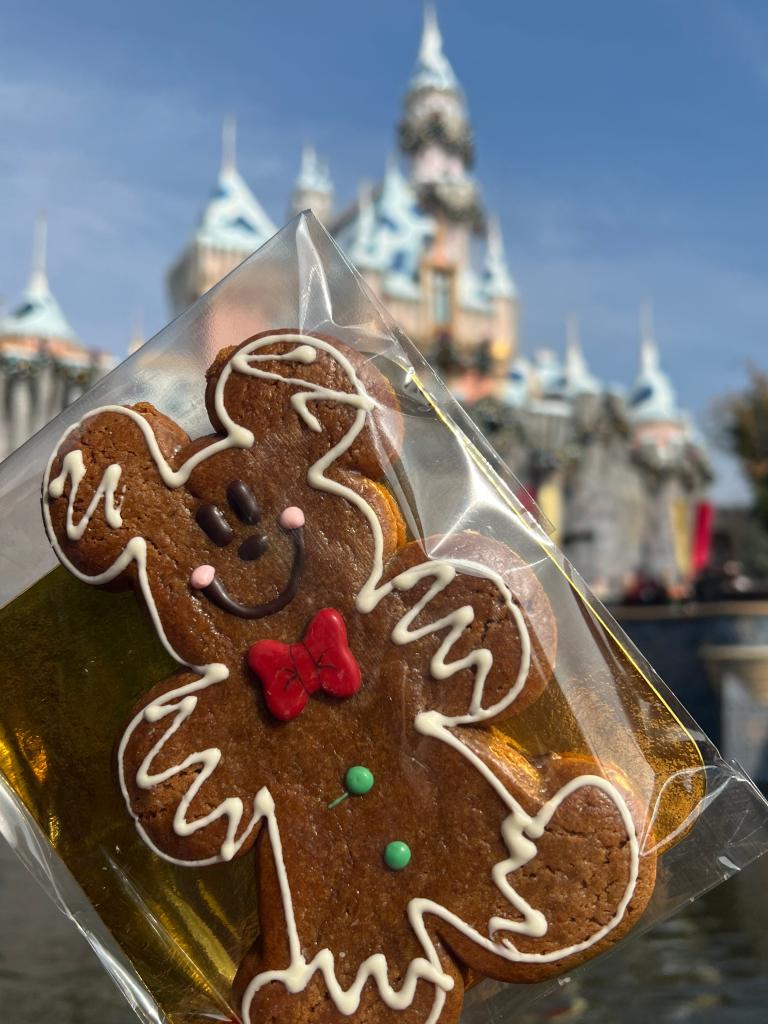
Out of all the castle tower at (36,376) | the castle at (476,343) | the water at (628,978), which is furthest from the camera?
the castle at (476,343)

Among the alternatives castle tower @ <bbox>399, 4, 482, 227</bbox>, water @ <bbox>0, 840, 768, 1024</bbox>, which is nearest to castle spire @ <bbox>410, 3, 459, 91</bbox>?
castle tower @ <bbox>399, 4, 482, 227</bbox>

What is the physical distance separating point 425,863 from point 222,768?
0.43 metres

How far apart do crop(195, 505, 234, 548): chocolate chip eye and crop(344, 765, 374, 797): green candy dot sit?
0.52 metres

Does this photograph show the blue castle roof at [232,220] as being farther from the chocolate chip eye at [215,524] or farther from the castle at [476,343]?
the chocolate chip eye at [215,524]

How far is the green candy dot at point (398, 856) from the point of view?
182cm

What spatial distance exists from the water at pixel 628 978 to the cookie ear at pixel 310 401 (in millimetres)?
1105

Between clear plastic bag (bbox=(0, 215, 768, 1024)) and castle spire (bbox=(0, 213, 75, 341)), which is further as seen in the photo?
castle spire (bbox=(0, 213, 75, 341))

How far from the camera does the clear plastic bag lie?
1.82m

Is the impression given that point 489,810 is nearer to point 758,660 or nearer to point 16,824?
point 16,824

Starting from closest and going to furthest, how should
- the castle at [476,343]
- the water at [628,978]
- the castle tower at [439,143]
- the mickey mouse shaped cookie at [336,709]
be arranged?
the mickey mouse shaped cookie at [336,709], the water at [628,978], the castle at [476,343], the castle tower at [439,143]

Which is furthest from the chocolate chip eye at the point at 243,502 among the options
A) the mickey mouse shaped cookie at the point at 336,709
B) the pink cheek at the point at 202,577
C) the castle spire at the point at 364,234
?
the castle spire at the point at 364,234

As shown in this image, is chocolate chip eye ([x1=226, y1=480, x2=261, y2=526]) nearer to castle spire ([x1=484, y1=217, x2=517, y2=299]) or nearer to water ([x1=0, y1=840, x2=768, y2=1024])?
water ([x1=0, y1=840, x2=768, y2=1024])

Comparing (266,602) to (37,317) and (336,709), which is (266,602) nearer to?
(336,709)

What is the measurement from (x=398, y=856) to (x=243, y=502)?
0.74m
